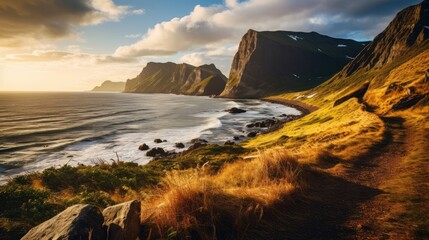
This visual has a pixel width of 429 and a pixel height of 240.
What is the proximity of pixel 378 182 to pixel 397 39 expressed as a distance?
528 feet

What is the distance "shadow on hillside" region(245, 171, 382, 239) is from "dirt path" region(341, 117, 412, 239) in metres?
0.26

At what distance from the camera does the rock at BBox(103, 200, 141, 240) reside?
19.0 feet

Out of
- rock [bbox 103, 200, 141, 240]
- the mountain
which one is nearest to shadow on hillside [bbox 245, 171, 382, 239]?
rock [bbox 103, 200, 141, 240]

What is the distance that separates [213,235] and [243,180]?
5.35 metres

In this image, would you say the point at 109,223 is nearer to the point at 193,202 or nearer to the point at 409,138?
the point at 193,202

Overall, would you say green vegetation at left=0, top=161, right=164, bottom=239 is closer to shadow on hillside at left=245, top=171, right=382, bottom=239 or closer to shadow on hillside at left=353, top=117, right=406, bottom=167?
shadow on hillside at left=245, top=171, right=382, bottom=239

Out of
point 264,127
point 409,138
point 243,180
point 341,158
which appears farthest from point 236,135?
point 243,180

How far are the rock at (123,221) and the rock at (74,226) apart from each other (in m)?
0.22

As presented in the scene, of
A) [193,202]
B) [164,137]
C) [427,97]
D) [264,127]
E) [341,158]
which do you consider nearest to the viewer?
[193,202]

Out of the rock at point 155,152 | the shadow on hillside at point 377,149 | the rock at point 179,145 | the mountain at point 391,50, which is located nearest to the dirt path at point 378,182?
the shadow on hillside at point 377,149

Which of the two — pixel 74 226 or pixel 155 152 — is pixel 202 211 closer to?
pixel 74 226

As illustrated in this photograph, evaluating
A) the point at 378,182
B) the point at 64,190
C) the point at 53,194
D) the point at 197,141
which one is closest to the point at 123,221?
the point at 53,194

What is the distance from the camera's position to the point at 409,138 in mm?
23047

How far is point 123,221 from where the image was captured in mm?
5965
